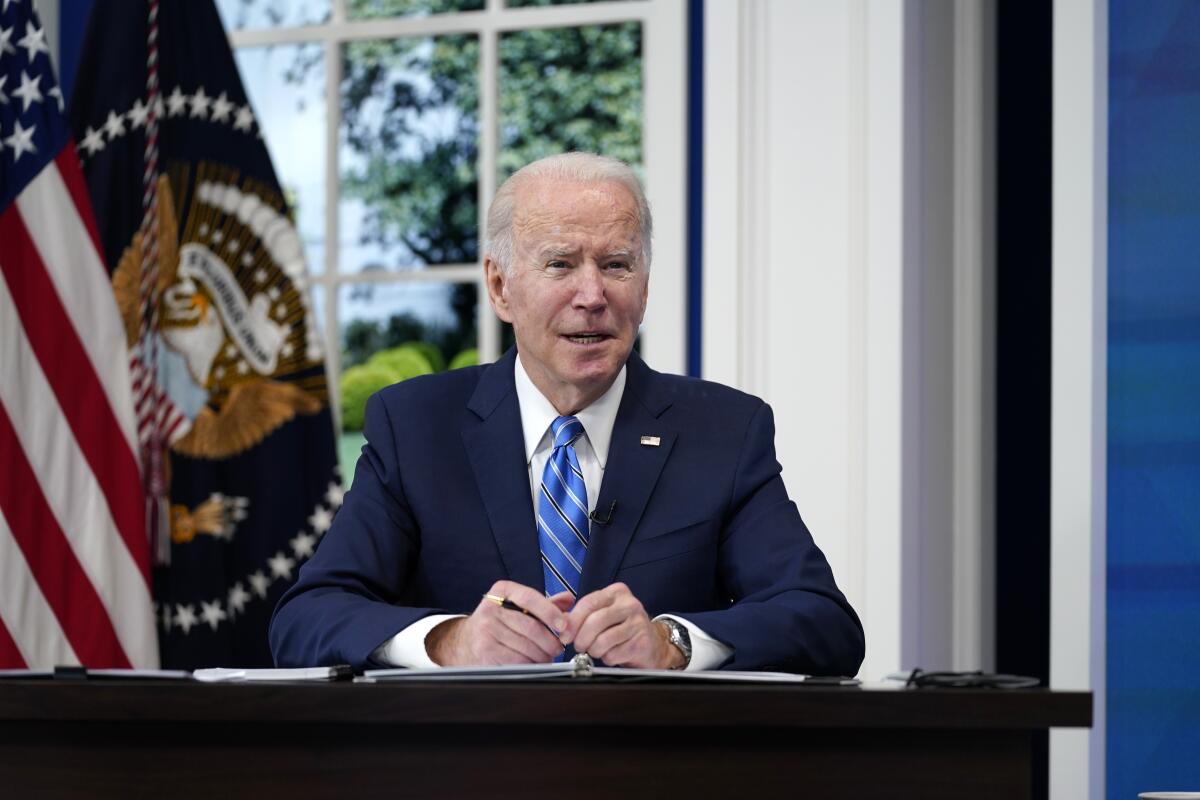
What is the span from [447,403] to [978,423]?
161 centimetres

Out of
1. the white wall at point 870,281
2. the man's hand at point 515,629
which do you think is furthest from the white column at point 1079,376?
the man's hand at point 515,629

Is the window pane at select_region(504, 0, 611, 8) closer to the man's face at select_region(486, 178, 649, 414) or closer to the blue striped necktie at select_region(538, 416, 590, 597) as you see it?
the man's face at select_region(486, 178, 649, 414)

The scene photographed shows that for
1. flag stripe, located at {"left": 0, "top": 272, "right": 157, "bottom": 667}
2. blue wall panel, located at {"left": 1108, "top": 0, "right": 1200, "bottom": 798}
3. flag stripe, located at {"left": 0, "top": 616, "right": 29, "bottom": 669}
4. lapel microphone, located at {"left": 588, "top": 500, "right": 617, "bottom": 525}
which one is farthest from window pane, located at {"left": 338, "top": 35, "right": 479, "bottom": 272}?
lapel microphone, located at {"left": 588, "top": 500, "right": 617, "bottom": 525}

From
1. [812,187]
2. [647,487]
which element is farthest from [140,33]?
[647,487]

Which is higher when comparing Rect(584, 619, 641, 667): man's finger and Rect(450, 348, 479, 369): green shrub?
Rect(450, 348, 479, 369): green shrub

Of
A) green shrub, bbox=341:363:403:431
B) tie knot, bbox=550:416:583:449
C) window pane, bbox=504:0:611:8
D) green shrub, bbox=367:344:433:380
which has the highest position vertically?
window pane, bbox=504:0:611:8

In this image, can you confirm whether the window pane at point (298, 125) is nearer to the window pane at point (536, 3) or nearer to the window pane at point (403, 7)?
the window pane at point (403, 7)

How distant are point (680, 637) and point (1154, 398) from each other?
1.53 metres

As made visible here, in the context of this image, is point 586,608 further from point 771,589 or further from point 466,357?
point 466,357

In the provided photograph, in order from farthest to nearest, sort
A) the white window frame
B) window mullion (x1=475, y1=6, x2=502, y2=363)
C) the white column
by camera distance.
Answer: window mullion (x1=475, y1=6, x2=502, y2=363) → the white window frame → the white column

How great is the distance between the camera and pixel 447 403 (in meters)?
2.21

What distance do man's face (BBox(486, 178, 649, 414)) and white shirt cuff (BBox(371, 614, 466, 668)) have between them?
0.47 meters

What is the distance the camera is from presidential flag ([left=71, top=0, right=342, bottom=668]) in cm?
354

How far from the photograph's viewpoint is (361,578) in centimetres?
202
